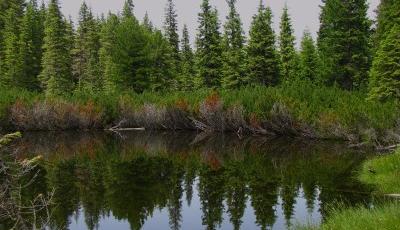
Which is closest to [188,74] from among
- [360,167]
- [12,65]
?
[12,65]

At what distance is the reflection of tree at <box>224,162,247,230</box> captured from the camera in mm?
12155

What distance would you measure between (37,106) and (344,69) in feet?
75.4

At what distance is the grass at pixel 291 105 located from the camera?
74.0ft

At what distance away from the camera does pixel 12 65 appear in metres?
59.9

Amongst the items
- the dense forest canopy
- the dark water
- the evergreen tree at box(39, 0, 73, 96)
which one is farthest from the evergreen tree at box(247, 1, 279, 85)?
the evergreen tree at box(39, 0, 73, 96)

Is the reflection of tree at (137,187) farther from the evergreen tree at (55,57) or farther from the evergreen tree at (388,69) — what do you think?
the evergreen tree at (55,57)

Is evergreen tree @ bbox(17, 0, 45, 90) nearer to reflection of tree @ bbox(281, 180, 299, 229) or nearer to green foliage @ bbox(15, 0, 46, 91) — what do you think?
green foliage @ bbox(15, 0, 46, 91)

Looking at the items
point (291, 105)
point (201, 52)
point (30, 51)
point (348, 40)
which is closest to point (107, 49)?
point (30, 51)

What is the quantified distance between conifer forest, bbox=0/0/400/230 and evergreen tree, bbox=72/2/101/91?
0.68 ft

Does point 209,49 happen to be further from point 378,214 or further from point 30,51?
point 378,214

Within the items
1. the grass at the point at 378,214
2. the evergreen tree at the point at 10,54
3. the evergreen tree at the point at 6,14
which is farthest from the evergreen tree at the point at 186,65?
the grass at the point at 378,214

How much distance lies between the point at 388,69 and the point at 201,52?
23.4 metres

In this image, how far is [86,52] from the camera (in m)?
62.9

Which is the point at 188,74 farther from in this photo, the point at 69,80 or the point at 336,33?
the point at 336,33
